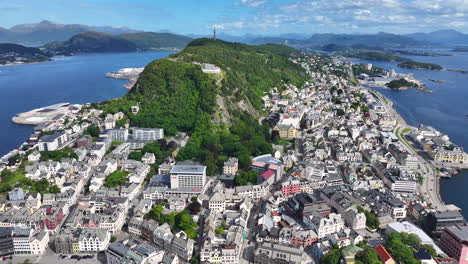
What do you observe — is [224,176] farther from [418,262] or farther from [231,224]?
[418,262]

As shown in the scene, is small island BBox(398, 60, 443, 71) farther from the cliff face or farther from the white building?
the white building

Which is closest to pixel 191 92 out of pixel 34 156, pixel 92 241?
pixel 34 156

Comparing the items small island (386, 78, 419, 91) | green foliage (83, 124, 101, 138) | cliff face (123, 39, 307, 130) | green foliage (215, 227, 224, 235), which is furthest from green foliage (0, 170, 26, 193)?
small island (386, 78, 419, 91)

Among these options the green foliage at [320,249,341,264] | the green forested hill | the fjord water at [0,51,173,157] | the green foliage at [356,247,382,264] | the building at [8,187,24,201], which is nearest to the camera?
the green foliage at [356,247,382,264]

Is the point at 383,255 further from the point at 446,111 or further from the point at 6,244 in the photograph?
the point at 446,111

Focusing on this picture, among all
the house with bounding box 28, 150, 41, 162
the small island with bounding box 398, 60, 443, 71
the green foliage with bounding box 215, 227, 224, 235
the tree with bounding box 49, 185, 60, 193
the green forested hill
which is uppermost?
the small island with bounding box 398, 60, 443, 71

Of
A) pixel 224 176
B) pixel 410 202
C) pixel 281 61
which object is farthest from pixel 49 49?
pixel 410 202

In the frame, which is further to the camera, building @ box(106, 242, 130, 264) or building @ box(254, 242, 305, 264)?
building @ box(254, 242, 305, 264)

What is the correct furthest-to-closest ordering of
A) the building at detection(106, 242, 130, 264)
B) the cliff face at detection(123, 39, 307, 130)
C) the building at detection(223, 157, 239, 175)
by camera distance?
the cliff face at detection(123, 39, 307, 130), the building at detection(223, 157, 239, 175), the building at detection(106, 242, 130, 264)
